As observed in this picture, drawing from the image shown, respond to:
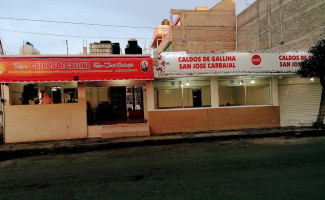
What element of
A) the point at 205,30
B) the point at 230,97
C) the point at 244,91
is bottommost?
the point at 230,97

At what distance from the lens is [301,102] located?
1270 cm

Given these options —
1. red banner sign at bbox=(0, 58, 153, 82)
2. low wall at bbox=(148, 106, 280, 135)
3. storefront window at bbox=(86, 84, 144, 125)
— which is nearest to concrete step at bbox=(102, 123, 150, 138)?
low wall at bbox=(148, 106, 280, 135)

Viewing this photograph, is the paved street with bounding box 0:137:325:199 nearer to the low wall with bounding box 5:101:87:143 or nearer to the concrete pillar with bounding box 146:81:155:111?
the low wall with bounding box 5:101:87:143

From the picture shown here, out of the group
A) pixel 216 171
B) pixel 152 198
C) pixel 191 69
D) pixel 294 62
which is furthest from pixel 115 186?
pixel 294 62

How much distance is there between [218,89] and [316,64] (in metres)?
4.88

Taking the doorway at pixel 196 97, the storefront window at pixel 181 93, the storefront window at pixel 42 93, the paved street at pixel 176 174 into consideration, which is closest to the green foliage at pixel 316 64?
the paved street at pixel 176 174

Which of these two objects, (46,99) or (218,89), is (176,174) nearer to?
(218,89)

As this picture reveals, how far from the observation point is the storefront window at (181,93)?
39.2 feet

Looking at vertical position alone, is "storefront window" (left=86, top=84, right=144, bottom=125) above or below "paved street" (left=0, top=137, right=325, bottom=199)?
above

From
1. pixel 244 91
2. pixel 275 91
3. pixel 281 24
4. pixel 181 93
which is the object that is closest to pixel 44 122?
pixel 181 93

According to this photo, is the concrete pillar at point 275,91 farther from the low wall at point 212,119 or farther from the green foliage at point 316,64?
the green foliage at point 316,64

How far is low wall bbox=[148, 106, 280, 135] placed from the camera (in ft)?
38.1

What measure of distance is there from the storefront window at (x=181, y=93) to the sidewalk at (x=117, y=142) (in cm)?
186

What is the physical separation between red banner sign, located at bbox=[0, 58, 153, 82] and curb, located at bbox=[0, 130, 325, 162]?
10.1 ft
